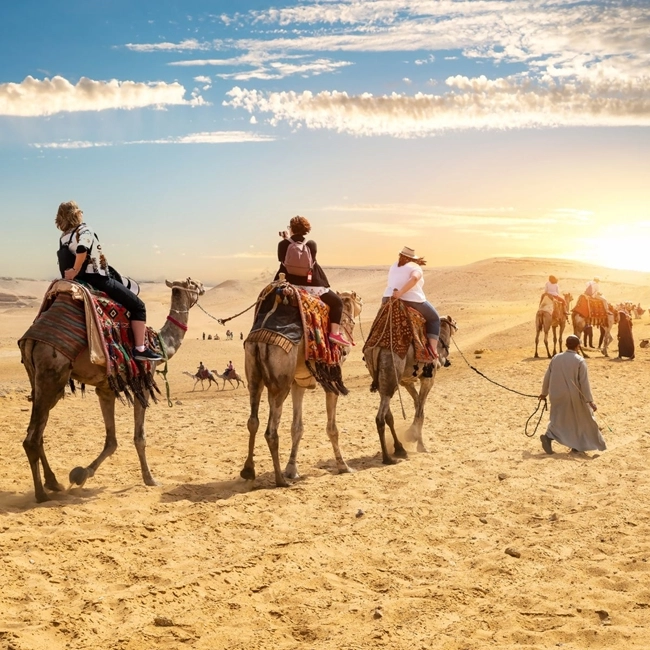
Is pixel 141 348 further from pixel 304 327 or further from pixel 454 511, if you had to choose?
pixel 454 511

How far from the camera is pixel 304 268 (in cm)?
1016

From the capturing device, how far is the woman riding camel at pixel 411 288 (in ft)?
38.3

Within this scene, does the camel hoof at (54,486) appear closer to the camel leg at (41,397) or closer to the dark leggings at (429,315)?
the camel leg at (41,397)

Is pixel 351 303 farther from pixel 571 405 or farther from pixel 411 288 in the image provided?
pixel 571 405

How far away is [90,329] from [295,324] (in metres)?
2.53

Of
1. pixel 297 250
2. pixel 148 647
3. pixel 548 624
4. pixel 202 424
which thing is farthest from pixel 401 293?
pixel 148 647

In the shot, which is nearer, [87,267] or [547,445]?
[87,267]

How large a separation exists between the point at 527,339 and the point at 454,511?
92.7 ft

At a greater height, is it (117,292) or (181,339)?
(117,292)

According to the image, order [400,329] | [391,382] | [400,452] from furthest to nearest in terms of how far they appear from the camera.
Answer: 1. [400,452]
2. [400,329]
3. [391,382]

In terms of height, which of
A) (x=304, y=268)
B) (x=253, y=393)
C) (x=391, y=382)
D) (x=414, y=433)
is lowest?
(x=414, y=433)

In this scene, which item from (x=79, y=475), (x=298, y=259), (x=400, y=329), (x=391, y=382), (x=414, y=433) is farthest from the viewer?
(x=414, y=433)

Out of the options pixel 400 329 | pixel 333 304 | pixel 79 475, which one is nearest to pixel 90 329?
pixel 79 475

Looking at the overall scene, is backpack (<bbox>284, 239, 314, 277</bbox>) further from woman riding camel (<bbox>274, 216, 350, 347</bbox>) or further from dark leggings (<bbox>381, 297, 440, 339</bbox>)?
dark leggings (<bbox>381, 297, 440, 339</bbox>)
